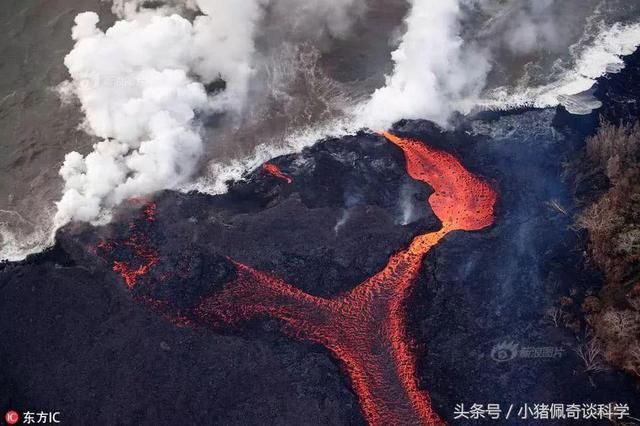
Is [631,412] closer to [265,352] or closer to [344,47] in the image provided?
[265,352]

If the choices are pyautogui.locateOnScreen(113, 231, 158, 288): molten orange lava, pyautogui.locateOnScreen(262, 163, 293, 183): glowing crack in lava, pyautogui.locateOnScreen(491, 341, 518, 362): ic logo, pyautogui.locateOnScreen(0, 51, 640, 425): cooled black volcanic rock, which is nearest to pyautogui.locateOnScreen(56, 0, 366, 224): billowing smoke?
pyautogui.locateOnScreen(0, 51, 640, 425): cooled black volcanic rock

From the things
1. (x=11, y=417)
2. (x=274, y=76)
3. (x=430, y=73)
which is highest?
(x=430, y=73)

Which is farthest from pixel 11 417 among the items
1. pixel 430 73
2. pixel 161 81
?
pixel 430 73

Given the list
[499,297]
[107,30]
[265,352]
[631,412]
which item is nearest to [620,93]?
[499,297]

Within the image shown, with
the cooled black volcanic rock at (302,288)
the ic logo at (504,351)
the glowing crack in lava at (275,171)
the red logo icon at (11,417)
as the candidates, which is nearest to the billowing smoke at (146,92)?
the cooled black volcanic rock at (302,288)

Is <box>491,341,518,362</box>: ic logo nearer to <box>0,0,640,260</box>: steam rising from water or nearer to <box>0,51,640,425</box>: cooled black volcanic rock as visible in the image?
<box>0,51,640,425</box>: cooled black volcanic rock

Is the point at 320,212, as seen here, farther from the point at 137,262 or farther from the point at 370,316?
the point at 137,262
